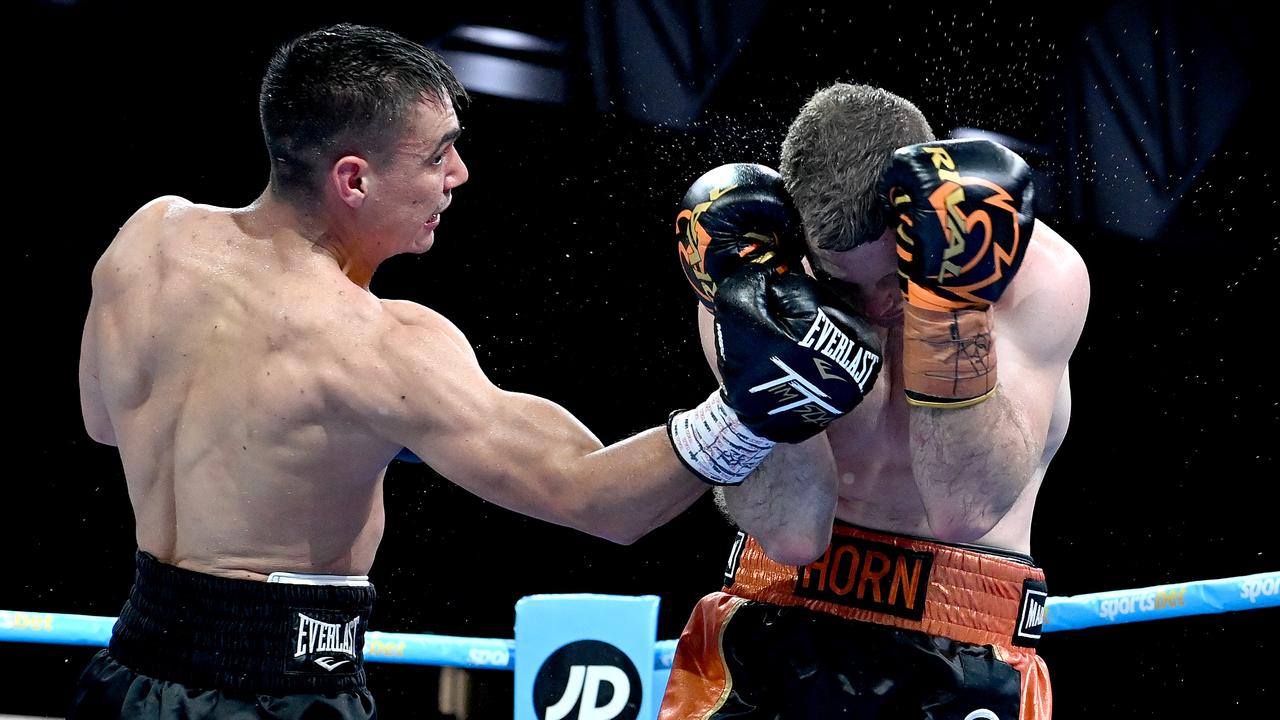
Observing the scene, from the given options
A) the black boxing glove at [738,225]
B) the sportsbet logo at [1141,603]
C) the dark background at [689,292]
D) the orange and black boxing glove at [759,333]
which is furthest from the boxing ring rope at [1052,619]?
the black boxing glove at [738,225]

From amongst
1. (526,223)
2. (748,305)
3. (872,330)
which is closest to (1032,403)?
(872,330)

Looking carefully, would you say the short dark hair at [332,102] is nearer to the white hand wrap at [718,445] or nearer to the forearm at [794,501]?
the white hand wrap at [718,445]

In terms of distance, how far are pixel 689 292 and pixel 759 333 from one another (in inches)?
149

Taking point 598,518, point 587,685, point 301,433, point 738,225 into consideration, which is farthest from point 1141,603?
point 301,433

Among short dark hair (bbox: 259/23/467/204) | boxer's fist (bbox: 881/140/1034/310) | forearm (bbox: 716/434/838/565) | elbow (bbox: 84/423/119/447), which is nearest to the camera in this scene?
boxer's fist (bbox: 881/140/1034/310)

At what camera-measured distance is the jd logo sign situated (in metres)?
3.06

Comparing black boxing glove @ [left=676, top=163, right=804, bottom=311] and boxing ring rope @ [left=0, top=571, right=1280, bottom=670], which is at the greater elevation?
black boxing glove @ [left=676, top=163, right=804, bottom=311]

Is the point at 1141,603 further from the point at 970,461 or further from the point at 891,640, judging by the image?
the point at 970,461

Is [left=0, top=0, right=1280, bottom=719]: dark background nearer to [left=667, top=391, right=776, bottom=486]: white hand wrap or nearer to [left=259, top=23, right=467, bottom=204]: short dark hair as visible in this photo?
[left=259, top=23, right=467, bottom=204]: short dark hair

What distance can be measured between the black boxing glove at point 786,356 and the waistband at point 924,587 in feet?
0.83

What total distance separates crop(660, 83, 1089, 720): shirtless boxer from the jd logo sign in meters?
1.12

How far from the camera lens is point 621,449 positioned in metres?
1.89

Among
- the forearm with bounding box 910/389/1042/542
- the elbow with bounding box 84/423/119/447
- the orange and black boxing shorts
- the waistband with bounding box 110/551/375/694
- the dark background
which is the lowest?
the dark background

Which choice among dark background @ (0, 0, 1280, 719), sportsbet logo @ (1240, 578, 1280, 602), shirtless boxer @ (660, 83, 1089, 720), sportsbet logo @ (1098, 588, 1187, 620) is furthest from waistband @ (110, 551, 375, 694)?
dark background @ (0, 0, 1280, 719)
